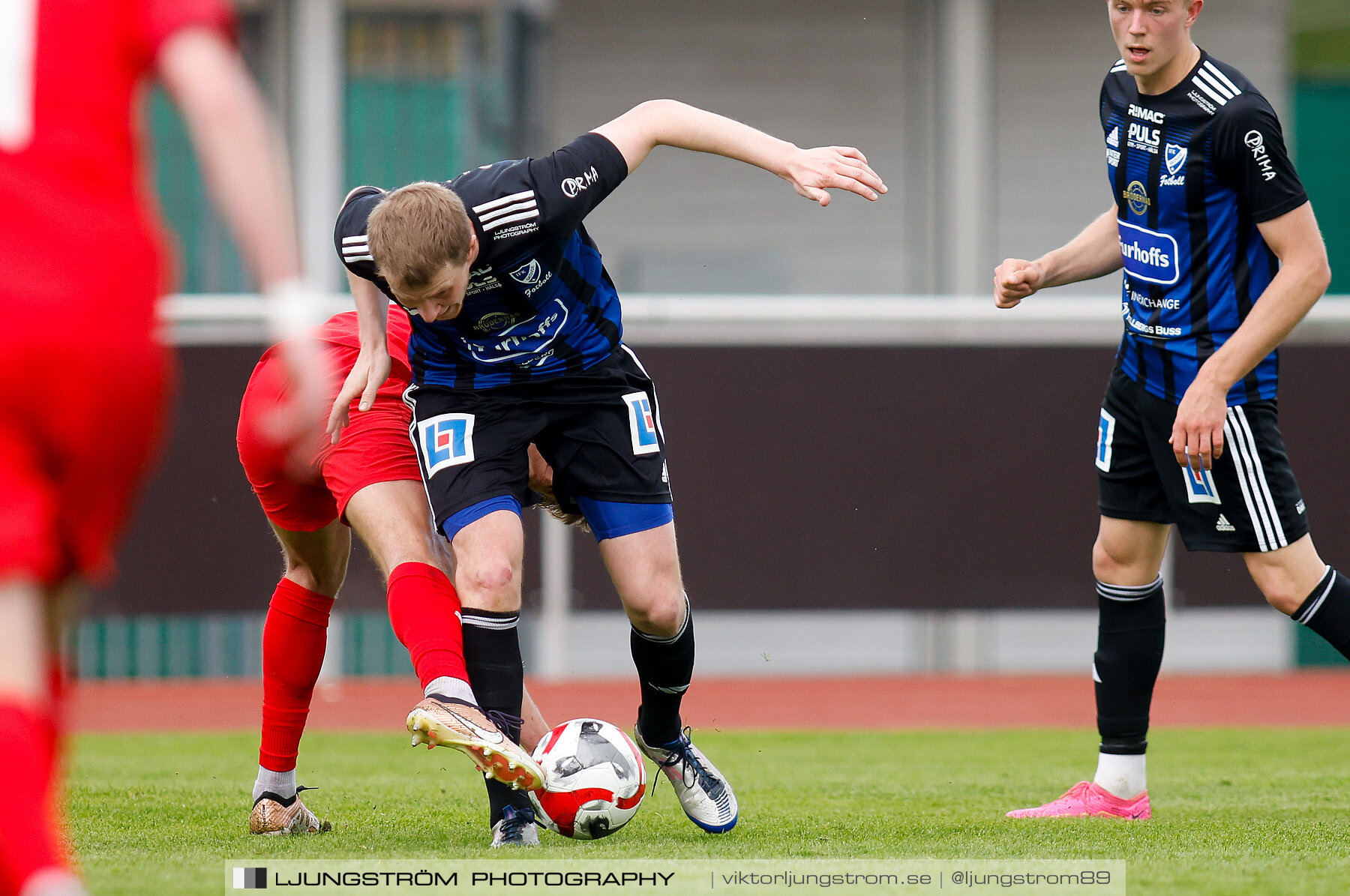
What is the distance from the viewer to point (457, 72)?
10.7 meters

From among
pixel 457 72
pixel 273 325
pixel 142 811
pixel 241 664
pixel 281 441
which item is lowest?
pixel 241 664

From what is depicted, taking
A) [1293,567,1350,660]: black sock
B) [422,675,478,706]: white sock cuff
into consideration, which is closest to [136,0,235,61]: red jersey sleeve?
[422,675,478,706]: white sock cuff

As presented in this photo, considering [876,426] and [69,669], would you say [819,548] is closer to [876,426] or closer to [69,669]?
[876,426]

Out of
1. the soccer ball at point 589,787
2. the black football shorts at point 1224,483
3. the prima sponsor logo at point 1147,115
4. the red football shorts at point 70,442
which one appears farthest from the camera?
the prima sponsor logo at point 1147,115

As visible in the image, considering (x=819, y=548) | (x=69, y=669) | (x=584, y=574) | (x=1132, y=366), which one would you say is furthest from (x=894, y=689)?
(x=69, y=669)

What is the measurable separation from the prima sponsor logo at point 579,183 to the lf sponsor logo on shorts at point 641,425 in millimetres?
558

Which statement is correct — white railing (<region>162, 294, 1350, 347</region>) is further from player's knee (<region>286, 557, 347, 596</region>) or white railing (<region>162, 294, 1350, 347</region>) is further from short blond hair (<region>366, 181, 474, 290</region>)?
short blond hair (<region>366, 181, 474, 290</region>)

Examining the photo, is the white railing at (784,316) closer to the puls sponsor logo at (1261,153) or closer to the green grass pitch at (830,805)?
the green grass pitch at (830,805)

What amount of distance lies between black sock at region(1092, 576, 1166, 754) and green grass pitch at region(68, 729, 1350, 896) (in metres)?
0.23

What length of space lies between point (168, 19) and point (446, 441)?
2000 millimetres

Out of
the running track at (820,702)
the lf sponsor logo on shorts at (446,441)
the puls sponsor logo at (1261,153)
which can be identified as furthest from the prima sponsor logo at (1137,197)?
the running track at (820,702)

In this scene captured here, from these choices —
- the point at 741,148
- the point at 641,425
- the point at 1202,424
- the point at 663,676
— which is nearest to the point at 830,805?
the point at 663,676

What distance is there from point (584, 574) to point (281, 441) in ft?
20.1

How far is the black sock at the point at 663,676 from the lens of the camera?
3.95 metres
